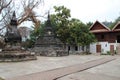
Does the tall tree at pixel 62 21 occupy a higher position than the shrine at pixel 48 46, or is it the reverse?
the tall tree at pixel 62 21

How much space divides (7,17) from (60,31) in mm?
11016

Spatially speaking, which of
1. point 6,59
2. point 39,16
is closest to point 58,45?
point 39,16

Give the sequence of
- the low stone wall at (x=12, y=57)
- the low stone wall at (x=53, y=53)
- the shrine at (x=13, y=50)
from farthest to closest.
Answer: the low stone wall at (x=53, y=53) → the shrine at (x=13, y=50) → the low stone wall at (x=12, y=57)

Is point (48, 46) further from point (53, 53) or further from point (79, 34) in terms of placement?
point (79, 34)

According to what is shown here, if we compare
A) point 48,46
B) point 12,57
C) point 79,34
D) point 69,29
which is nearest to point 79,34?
point 79,34

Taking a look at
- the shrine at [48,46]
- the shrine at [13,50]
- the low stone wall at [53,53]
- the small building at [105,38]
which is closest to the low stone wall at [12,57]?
the shrine at [13,50]

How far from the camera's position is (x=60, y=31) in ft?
107

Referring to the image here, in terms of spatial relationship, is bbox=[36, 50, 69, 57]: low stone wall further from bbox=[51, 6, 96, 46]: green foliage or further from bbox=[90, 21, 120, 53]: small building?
bbox=[90, 21, 120, 53]: small building

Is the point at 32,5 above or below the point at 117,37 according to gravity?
above

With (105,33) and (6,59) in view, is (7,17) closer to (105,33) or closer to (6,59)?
(6,59)

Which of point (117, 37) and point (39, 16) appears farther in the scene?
point (117, 37)

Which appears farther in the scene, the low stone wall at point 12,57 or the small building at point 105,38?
the small building at point 105,38

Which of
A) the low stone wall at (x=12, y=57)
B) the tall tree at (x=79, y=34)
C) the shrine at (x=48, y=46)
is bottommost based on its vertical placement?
the low stone wall at (x=12, y=57)

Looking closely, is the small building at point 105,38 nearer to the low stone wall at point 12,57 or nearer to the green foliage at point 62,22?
the green foliage at point 62,22
